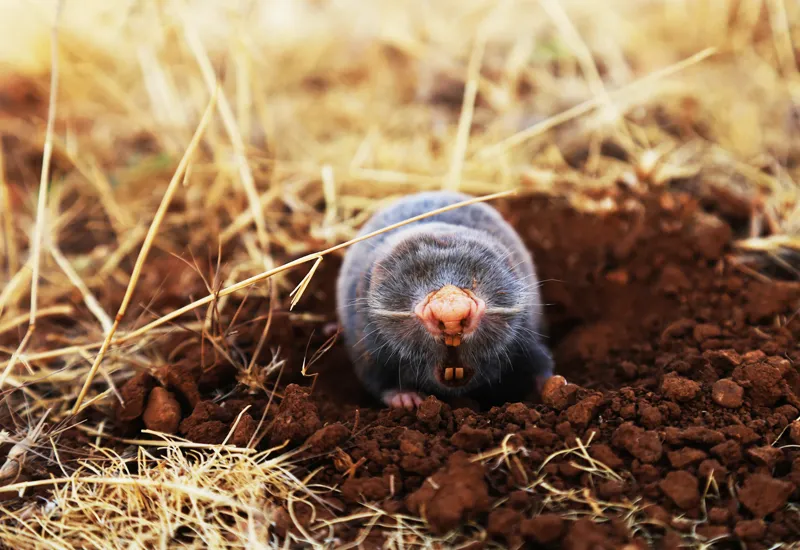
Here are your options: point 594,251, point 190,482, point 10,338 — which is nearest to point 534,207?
point 594,251

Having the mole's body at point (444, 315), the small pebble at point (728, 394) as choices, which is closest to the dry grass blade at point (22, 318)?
the mole's body at point (444, 315)

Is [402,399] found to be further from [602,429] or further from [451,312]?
[602,429]

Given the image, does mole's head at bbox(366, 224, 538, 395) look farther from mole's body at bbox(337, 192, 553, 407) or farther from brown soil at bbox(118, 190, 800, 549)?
brown soil at bbox(118, 190, 800, 549)

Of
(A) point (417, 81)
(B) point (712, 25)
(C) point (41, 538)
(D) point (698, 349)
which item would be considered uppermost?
(B) point (712, 25)

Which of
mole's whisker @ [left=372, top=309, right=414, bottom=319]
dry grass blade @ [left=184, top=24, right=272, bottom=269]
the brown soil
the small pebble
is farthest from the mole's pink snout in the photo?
dry grass blade @ [left=184, top=24, right=272, bottom=269]

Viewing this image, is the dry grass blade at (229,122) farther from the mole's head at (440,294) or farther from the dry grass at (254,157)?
the mole's head at (440,294)

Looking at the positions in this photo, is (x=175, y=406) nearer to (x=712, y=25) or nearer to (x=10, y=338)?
(x=10, y=338)

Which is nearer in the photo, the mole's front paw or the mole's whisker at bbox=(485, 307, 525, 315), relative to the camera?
the mole's whisker at bbox=(485, 307, 525, 315)
